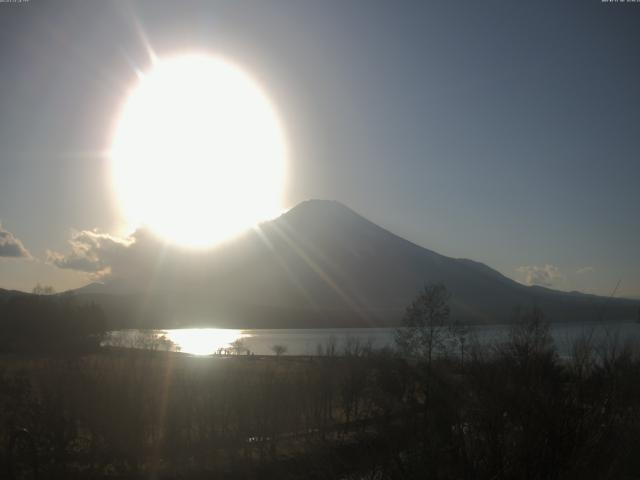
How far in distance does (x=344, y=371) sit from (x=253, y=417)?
949cm

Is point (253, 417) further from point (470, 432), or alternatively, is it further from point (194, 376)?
point (470, 432)

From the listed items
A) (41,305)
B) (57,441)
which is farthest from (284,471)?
(41,305)

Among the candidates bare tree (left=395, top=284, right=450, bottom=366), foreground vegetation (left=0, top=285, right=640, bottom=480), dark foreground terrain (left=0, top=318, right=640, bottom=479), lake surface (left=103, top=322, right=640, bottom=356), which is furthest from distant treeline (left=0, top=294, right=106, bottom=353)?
foreground vegetation (left=0, top=285, right=640, bottom=480)

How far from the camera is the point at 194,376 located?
25.5 metres

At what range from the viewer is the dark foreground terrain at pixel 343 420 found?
5.09 m

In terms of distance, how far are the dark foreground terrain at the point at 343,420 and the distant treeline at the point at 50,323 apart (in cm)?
2960

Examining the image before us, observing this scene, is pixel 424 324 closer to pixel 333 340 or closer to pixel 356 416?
pixel 333 340

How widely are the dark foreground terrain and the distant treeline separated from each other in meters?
29.6

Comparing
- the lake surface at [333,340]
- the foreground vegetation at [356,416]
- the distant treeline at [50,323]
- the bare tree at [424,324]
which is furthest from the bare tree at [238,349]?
the foreground vegetation at [356,416]

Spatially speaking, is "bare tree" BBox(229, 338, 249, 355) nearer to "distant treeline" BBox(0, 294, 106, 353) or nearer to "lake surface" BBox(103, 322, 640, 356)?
"lake surface" BBox(103, 322, 640, 356)

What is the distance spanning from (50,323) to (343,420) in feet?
160

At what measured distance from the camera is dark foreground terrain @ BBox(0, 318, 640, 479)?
509 cm

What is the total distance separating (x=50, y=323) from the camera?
6297 cm

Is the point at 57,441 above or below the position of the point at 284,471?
above
